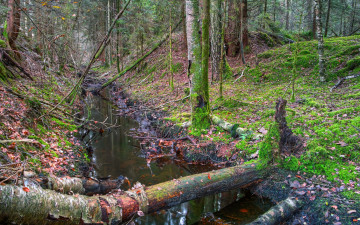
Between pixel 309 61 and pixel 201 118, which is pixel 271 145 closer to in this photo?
pixel 201 118

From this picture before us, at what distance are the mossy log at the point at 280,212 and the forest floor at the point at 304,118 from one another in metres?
0.15

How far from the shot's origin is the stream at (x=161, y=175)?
4.38 meters

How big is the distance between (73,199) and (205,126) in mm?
4914

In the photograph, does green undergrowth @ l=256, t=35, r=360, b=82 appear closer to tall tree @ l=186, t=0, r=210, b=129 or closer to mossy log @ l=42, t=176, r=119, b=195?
tall tree @ l=186, t=0, r=210, b=129

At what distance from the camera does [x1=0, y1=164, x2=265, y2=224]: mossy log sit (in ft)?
7.98

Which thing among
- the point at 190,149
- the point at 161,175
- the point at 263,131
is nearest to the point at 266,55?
the point at 263,131

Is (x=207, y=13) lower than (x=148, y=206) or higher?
higher

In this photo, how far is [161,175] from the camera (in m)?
5.96

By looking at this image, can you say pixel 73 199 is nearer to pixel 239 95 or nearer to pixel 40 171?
pixel 40 171

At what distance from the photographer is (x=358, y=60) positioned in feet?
32.8

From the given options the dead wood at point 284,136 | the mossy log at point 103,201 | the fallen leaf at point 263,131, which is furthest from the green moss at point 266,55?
the mossy log at point 103,201

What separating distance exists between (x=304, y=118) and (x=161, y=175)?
176 inches

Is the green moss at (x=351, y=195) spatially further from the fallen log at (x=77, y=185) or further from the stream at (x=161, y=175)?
the fallen log at (x=77, y=185)

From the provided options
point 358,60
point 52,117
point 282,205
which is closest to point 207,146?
point 282,205
